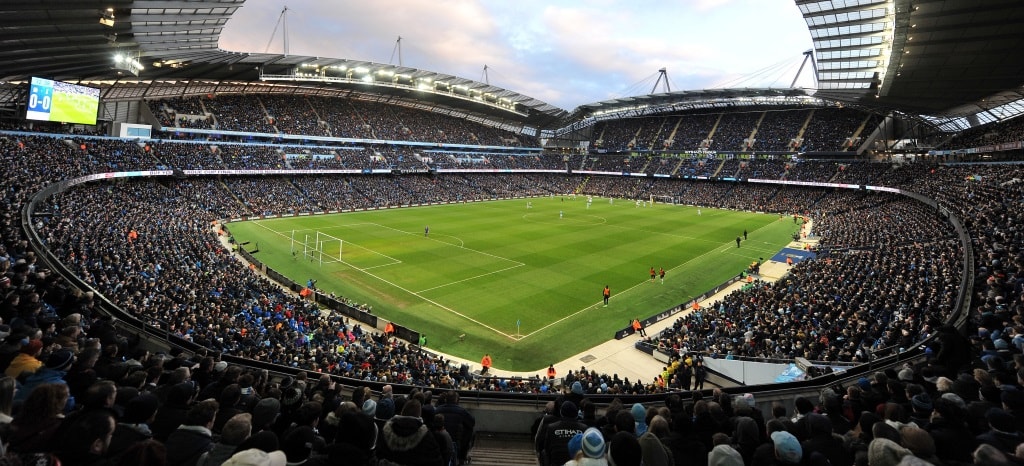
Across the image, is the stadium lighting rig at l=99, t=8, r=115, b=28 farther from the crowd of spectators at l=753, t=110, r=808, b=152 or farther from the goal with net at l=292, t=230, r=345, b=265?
the crowd of spectators at l=753, t=110, r=808, b=152

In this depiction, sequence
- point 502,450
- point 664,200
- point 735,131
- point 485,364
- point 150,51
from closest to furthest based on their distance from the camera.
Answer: point 502,450 < point 485,364 < point 150,51 < point 664,200 < point 735,131

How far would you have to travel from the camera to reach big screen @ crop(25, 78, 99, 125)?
116 ft

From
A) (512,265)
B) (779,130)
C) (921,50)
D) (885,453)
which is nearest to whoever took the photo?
(885,453)

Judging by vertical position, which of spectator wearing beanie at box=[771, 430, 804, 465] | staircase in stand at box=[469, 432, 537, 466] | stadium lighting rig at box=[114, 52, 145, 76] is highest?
stadium lighting rig at box=[114, 52, 145, 76]

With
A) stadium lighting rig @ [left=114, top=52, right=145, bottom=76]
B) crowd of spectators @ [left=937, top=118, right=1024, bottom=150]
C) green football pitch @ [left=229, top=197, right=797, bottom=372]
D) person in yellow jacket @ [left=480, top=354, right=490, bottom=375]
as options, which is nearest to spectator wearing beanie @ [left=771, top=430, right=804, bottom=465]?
person in yellow jacket @ [left=480, top=354, right=490, bottom=375]

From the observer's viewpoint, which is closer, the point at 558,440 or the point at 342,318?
the point at 558,440

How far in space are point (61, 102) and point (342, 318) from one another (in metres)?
36.3

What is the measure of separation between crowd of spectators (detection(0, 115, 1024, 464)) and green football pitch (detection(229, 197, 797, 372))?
3.83 metres

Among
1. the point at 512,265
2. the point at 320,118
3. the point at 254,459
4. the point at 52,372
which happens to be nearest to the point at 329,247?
the point at 512,265

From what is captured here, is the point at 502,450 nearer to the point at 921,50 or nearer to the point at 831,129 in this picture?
the point at 921,50

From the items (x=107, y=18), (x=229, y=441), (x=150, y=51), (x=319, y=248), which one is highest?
(x=150, y=51)

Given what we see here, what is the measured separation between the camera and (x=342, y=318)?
72.8 feet

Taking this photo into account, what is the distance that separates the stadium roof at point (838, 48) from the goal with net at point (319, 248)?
16.7m

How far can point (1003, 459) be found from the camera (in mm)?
3766
